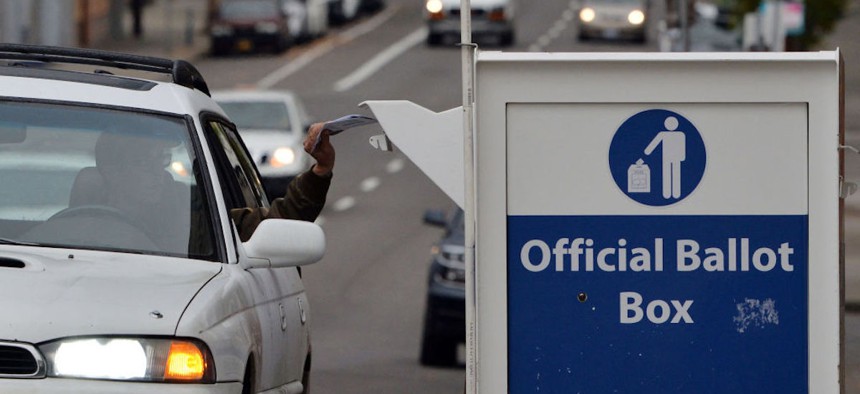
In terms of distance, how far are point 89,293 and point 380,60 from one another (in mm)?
45789

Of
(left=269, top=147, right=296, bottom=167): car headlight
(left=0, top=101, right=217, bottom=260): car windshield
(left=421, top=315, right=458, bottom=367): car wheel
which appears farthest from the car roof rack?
(left=269, top=147, right=296, bottom=167): car headlight

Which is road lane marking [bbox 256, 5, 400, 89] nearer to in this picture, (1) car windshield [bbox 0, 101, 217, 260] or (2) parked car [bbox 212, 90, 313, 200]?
(2) parked car [bbox 212, 90, 313, 200]

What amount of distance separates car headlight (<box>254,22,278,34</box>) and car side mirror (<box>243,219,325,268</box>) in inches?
1786

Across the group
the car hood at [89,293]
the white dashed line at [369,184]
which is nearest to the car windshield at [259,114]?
the white dashed line at [369,184]

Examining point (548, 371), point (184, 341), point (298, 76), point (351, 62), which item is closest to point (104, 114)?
point (184, 341)

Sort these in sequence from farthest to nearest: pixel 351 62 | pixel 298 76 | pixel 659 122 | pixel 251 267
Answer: pixel 351 62 → pixel 298 76 → pixel 251 267 → pixel 659 122

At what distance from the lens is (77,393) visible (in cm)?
504

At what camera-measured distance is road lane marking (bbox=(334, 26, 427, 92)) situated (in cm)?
4575

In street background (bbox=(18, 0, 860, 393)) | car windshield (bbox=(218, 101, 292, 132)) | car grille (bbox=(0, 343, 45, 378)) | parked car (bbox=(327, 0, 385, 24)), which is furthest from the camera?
parked car (bbox=(327, 0, 385, 24))

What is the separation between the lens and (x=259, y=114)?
25031 mm

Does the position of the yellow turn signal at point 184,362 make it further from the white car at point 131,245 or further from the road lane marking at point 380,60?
the road lane marking at point 380,60

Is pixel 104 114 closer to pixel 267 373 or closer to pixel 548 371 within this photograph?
pixel 267 373

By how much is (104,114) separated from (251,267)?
0.73 meters

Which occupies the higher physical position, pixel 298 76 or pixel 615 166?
pixel 298 76
